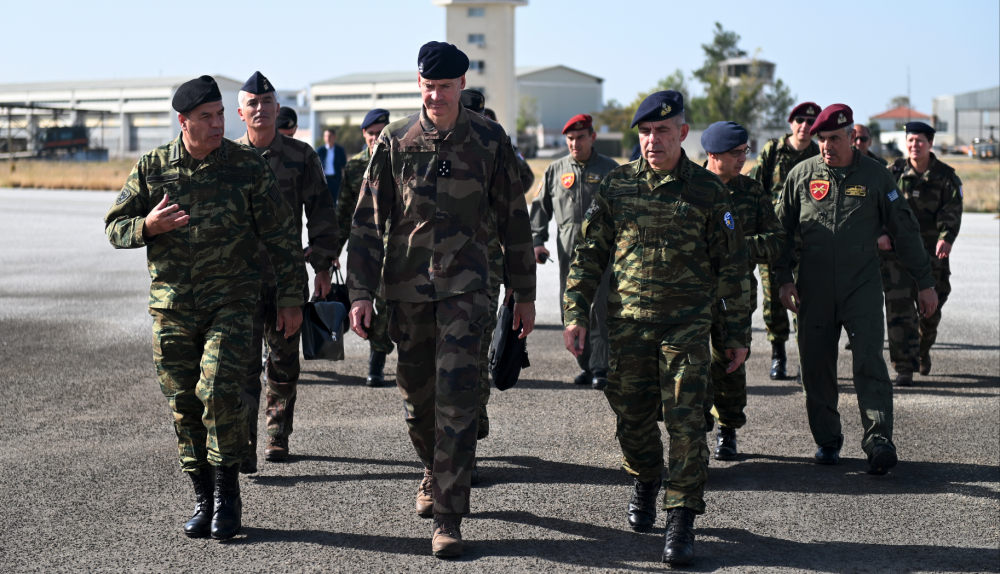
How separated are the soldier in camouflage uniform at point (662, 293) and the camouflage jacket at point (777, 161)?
3.89m

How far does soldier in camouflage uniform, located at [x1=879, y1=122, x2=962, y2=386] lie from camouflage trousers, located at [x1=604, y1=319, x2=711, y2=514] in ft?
14.4

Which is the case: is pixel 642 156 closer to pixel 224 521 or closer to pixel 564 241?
pixel 224 521

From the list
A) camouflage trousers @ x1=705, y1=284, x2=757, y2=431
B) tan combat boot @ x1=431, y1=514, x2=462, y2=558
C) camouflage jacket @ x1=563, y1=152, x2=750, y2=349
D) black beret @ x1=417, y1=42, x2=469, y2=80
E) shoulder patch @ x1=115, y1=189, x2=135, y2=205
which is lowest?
tan combat boot @ x1=431, y1=514, x2=462, y2=558

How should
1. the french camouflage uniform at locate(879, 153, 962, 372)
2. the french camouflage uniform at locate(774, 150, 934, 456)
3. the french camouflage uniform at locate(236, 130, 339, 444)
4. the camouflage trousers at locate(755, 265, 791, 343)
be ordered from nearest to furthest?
the french camouflage uniform at locate(236, 130, 339, 444), the french camouflage uniform at locate(774, 150, 934, 456), the french camouflage uniform at locate(879, 153, 962, 372), the camouflage trousers at locate(755, 265, 791, 343)

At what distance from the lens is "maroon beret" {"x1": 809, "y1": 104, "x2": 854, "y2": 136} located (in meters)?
6.34

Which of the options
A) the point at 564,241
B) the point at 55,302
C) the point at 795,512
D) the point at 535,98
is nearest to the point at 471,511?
the point at 795,512

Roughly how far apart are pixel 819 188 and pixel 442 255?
9.29 ft

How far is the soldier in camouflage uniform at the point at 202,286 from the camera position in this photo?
195 inches

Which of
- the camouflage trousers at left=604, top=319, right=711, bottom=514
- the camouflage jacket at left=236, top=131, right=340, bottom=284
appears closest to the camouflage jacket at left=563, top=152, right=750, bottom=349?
the camouflage trousers at left=604, top=319, right=711, bottom=514

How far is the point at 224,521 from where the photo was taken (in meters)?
4.96

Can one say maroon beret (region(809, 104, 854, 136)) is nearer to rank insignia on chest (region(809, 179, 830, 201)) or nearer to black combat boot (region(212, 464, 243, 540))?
rank insignia on chest (region(809, 179, 830, 201))

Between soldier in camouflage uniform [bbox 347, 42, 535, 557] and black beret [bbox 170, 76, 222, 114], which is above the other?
black beret [bbox 170, 76, 222, 114]

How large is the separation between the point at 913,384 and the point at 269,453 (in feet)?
18.1

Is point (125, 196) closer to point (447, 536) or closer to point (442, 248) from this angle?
point (442, 248)
